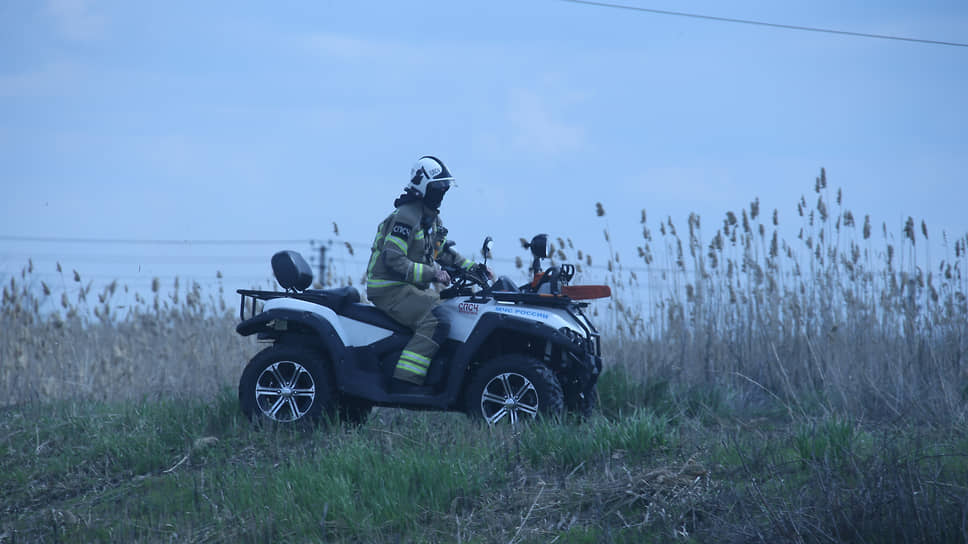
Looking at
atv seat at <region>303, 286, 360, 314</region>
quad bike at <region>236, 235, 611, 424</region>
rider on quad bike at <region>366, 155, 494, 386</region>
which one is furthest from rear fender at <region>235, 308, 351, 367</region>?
rider on quad bike at <region>366, 155, 494, 386</region>

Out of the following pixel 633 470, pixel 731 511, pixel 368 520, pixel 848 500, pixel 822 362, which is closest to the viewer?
pixel 848 500

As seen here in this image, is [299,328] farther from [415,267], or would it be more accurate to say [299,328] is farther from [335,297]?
[415,267]

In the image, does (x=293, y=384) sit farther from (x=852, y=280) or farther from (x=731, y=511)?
(x=852, y=280)

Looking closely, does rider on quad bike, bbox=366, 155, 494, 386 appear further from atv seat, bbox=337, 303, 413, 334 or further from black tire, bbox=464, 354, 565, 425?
black tire, bbox=464, 354, 565, 425

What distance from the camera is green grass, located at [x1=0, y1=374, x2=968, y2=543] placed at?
4.43 metres

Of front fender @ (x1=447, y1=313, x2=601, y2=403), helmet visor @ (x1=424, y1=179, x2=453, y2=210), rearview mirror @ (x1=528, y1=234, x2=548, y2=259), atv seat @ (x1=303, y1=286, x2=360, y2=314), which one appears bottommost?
front fender @ (x1=447, y1=313, x2=601, y2=403)

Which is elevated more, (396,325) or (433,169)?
(433,169)

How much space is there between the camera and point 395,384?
24.2ft

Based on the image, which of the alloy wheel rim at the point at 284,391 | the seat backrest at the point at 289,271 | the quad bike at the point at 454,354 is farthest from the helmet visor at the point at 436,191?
the alloy wheel rim at the point at 284,391

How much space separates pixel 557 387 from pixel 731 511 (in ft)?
8.11

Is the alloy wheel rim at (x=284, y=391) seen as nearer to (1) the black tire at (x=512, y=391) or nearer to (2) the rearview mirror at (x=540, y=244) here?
(1) the black tire at (x=512, y=391)

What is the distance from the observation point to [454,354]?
24.1 feet

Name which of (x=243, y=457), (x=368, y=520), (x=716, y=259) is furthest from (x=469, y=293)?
(x=716, y=259)

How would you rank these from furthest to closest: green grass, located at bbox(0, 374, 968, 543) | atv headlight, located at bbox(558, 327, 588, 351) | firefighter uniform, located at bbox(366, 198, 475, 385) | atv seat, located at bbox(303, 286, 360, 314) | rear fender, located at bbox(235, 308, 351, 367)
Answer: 1. atv seat, located at bbox(303, 286, 360, 314)
2. rear fender, located at bbox(235, 308, 351, 367)
3. firefighter uniform, located at bbox(366, 198, 475, 385)
4. atv headlight, located at bbox(558, 327, 588, 351)
5. green grass, located at bbox(0, 374, 968, 543)
